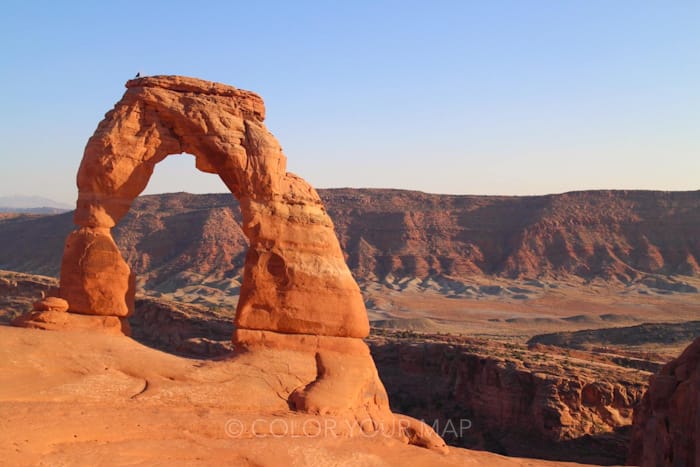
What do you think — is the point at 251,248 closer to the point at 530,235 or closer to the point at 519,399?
the point at 519,399

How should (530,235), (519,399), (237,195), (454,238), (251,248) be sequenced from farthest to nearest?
(454,238) → (530,235) → (519,399) → (237,195) → (251,248)

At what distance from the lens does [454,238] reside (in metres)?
94.8

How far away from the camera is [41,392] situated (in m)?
12.6

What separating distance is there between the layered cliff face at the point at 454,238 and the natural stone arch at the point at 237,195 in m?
66.5

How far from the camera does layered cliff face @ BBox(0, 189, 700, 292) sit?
287ft

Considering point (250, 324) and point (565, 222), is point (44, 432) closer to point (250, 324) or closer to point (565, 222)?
point (250, 324)

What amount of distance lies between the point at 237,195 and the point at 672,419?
40.8 ft

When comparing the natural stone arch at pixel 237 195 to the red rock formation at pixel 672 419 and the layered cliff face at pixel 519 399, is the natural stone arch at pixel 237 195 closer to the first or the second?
the red rock formation at pixel 672 419

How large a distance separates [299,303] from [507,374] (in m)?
13.6

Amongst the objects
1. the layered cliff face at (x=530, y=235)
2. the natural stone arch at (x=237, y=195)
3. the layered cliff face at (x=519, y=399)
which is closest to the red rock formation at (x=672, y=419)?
the layered cliff face at (x=519, y=399)

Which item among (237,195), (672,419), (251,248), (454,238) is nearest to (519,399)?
(672,419)

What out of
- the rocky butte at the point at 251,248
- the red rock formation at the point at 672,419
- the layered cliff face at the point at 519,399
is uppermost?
the rocky butte at the point at 251,248

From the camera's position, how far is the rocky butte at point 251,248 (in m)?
16.4

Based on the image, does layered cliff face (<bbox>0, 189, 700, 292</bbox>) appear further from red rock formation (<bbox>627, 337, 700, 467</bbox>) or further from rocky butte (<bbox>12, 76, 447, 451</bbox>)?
rocky butte (<bbox>12, 76, 447, 451</bbox>)
